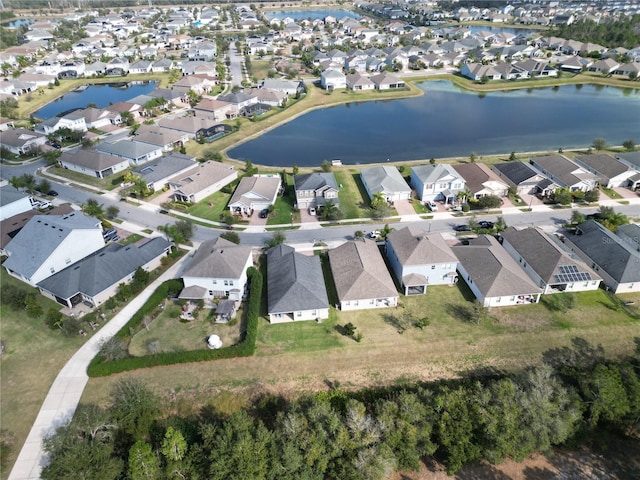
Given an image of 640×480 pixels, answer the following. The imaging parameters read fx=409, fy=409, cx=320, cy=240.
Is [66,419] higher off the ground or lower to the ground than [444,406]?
lower

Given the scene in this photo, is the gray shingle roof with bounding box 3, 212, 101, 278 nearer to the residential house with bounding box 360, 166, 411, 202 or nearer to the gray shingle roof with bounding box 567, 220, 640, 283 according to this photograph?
the residential house with bounding box 360, 166, 411, 202

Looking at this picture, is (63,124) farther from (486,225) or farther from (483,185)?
(486,225)

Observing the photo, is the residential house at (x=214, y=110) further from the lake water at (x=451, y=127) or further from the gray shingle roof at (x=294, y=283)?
the gray shingle roof at (x=294, y=283)

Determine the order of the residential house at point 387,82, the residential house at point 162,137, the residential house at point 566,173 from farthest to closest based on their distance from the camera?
the residential house at point 387,82 < the residential house at point 162,137 < the residential house at point 566,173

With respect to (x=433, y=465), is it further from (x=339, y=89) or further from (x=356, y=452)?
(x=339, y=89)

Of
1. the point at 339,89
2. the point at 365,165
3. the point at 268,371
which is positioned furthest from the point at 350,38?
the point at 268,371

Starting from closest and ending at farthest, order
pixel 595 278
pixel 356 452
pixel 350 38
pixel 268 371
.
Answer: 1. pixel 356 452
2. pixel 268 371
3. pixel 595 278
4. pixel 350 38

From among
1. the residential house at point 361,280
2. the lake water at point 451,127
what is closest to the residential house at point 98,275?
the residential house at point 361,280

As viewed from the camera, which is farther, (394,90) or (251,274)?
(394,90)
